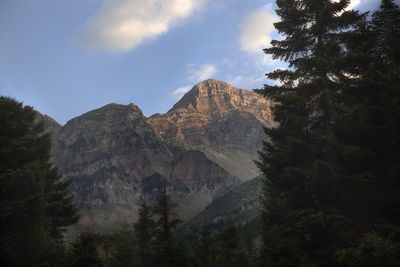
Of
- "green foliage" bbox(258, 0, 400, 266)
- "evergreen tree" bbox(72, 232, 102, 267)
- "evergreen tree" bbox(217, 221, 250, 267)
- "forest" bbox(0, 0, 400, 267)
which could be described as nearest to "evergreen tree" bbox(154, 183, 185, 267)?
"evergreen tree" bbox(72, 232, 102, 267)

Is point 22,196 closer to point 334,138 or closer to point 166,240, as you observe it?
point 166,240

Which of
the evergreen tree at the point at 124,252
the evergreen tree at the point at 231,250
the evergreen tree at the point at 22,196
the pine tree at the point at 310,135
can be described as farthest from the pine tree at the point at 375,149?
the evergreen tree at the point at 124,252

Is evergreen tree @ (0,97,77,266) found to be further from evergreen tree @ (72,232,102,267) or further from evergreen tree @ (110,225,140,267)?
evergreen tree @ (110,225,140,267)

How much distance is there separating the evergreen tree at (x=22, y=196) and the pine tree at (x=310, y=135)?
1388 cm

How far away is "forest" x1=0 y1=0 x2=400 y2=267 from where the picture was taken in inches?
552

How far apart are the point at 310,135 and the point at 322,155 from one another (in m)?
1.86

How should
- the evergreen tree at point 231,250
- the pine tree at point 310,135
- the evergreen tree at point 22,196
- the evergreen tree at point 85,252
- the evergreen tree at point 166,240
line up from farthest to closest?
the evergreen tree at point 231,250 < the evergreen tree at point 166,240 < the evergreen tree at point 85,252 < the evergreen tree at point 22,196 < the pine tree at point 310,135

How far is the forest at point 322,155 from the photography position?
14023mm

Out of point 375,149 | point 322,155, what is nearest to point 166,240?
point 322,155

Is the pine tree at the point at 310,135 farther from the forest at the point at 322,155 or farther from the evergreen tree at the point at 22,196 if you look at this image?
the evergreen tree at the point at 22,196

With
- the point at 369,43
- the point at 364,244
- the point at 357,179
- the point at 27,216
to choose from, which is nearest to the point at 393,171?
the point at 357,179

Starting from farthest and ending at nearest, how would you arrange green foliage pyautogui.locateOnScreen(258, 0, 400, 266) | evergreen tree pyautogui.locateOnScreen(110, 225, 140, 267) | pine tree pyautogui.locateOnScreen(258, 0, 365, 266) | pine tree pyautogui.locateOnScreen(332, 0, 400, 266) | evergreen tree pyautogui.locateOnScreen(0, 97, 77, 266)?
evergreen tree pyautogui.locateOnScreen(110, 225, 140, 267) → evergreen tree pyautogui.locateOnScreen(0, 97, 77, 266) → pine tree pyautogui.locateOnScreen(258, 0, 365, 266) → green foliage pyautogui.locateOnScreen(258, 0, 400, 266) → pine tree pyautogui.locateOnScreen(332, 0, 400, 266)

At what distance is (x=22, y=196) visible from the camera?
19.8 metres

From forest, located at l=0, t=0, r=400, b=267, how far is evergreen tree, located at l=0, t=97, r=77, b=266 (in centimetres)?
7
